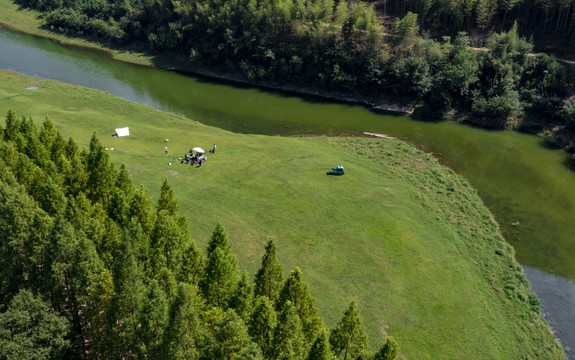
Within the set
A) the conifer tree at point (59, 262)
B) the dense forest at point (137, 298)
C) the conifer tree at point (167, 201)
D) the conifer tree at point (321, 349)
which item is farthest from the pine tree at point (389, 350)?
the conifer tree at point (167, 201)

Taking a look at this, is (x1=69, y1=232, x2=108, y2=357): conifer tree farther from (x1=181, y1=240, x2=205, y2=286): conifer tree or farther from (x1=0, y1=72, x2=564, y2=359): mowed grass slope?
(x1=0, y1=72, x2=564, y2=359): mowed grass slope

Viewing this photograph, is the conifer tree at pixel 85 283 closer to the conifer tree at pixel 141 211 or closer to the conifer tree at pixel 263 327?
the conifer tree at pixel 141 211

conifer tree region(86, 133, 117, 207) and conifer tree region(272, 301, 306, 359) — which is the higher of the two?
conifer tree region(86, 133, 117, 207)

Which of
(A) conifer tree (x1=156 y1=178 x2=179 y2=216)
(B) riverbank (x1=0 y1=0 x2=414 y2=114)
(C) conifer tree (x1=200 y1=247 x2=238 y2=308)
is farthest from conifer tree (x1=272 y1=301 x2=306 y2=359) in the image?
(B) riverbank (x1=0 y1=0 x2=414 y2=114)

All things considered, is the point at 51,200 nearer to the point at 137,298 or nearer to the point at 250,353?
the point at 137,298

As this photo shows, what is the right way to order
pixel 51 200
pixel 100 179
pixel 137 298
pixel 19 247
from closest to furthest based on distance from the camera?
pixel 137 298, pixel 19 247, pixel 51 200, pixel 100 179

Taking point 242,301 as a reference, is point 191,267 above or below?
above

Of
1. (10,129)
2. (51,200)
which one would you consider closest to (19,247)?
(51,200)
